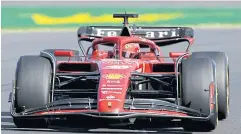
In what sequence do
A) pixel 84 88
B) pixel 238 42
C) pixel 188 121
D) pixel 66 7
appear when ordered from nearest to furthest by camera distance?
pixel 188 121 < pixel 84 88 < pixel 238 42 < pixel 66 7

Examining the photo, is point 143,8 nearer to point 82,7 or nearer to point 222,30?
point 82,7

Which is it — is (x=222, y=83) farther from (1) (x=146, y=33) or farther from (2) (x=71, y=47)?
(2) (x=71, y=47)

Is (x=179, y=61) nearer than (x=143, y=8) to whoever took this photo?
Yes

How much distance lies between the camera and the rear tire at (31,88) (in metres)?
11.5

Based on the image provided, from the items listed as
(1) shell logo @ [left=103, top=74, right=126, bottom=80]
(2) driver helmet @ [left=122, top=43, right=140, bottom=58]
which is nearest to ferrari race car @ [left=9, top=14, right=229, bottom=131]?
(1) shell logo @ [left=103, top=74, right=126, bottom=80]

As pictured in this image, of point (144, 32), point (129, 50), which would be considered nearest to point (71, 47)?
point (144, 32)

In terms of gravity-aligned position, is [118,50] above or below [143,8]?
below

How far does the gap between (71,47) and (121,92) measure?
1750cm

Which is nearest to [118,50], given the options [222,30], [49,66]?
[49,66]

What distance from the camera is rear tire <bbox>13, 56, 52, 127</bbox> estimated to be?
11531mm

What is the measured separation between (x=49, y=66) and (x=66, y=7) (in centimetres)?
3223

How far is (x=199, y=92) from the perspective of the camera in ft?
37.6

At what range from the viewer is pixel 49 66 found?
467 inches

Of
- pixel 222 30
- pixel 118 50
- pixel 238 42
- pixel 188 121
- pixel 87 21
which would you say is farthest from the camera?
pixel 87 21
